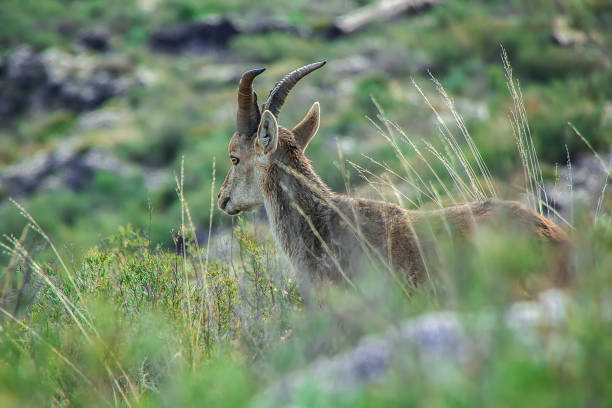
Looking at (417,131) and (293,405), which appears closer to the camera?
(293,405)

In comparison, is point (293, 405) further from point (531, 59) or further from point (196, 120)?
point (196, 120)

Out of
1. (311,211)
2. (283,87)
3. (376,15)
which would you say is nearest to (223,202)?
(311,211)

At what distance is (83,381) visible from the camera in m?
3.40

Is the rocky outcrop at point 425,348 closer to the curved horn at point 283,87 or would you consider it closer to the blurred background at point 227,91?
the curved horn at point 283,87

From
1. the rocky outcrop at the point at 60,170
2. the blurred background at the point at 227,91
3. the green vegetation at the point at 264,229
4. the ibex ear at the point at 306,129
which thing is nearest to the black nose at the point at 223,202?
the green vegetation at the point at 264,229

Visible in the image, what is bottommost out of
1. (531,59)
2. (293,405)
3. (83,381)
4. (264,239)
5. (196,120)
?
(196,120)

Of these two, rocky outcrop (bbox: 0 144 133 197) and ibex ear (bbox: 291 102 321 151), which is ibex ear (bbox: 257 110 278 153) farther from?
rocky outcrop (bbox: 0 144 133 197)

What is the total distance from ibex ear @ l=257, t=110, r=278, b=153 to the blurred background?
3906 mm

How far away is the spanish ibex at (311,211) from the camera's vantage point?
4129mm

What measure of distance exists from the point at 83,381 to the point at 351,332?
1.75 metres

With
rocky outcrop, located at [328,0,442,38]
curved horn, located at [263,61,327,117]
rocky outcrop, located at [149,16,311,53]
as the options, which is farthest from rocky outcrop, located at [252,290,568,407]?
rocky outcrop, located at [149,16,311,53]

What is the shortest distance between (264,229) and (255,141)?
6.26ft

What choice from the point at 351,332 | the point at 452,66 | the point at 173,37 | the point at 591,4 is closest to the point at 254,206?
the point at 351,332

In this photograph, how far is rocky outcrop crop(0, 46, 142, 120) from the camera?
36.3 meters
